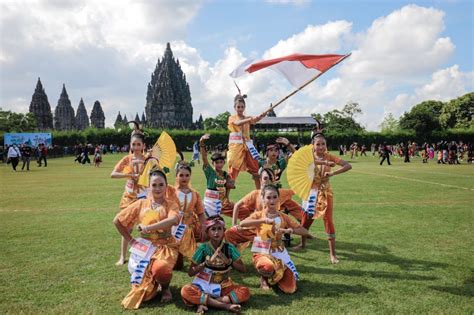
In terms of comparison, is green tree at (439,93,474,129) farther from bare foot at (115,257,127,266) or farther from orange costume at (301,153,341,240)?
bare foot at (115,257,127,266)

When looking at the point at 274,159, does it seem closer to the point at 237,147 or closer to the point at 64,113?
the point at 237,147

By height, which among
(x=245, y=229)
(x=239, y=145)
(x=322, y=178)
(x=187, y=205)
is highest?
(x=239, y=145)

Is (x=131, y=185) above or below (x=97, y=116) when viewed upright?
below

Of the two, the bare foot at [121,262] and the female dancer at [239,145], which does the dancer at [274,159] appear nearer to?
the female dancer at [239,145]

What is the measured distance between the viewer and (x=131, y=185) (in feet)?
21.6

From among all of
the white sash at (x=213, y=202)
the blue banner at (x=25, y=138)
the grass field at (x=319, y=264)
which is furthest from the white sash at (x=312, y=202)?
the blue banner at (x=25, y=138)

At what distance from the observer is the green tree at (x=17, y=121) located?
81162 mm

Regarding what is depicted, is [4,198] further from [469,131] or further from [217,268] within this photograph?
[469,131]

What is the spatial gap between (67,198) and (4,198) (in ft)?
7.67

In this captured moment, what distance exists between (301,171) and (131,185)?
2.96 metres

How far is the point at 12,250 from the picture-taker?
273 inches

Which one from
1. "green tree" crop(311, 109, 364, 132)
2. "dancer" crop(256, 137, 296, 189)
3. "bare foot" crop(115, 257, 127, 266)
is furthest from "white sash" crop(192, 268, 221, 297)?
"green tree" crop(311, 109, 364, 132)

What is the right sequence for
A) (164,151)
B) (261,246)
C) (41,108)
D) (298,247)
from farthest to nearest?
(41,108) < (298,247) < (164,151) < (261,246)

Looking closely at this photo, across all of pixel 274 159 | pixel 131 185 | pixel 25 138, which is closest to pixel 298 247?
pixel 274 159
